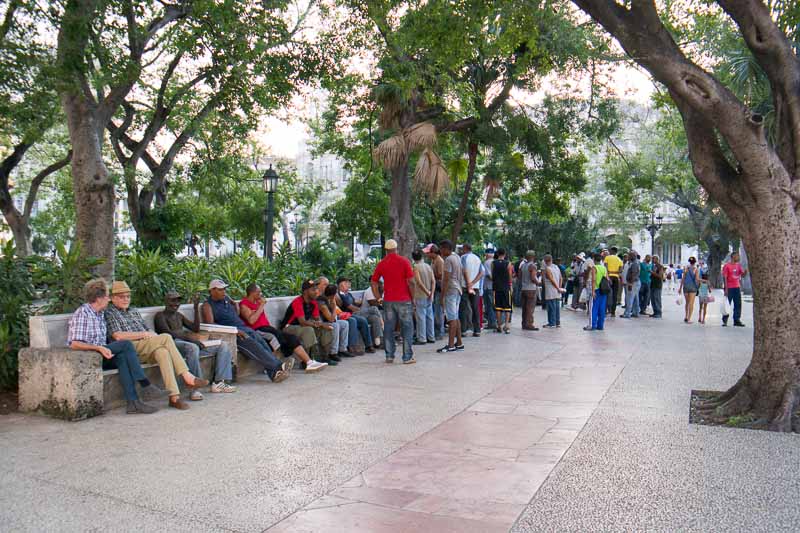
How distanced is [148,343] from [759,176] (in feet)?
21.1

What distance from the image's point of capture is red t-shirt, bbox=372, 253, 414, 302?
1014cm

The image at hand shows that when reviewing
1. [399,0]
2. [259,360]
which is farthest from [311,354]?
[399,0]

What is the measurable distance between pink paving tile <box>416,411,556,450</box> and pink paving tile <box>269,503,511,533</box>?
61.9 inches

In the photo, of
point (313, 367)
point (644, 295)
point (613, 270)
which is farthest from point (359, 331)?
point (644, 295)

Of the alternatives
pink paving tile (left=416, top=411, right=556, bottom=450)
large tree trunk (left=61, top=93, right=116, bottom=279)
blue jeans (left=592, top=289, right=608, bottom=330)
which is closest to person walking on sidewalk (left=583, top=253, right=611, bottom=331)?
blue jeans (left=592, top=289, right=608, bottom=330)

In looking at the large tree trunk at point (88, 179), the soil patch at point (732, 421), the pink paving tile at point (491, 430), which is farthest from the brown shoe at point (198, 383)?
the soil patch at point (732, 421)

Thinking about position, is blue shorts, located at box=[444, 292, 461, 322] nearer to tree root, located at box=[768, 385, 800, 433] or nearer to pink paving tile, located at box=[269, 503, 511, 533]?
tree root, located at box=[768, 385, 800, 433]

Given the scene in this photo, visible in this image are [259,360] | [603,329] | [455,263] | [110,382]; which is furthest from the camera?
[603,329]

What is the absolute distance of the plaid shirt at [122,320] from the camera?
23.5ft

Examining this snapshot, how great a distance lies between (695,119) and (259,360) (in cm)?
586

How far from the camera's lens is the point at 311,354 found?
32.8ft

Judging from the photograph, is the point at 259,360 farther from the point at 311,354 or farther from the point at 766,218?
the point at 766,218

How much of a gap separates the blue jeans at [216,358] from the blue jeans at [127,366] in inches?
32.9

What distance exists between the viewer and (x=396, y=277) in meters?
10.2
